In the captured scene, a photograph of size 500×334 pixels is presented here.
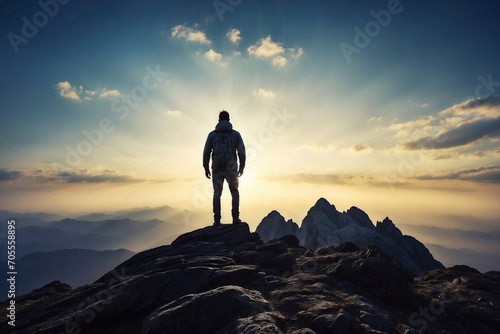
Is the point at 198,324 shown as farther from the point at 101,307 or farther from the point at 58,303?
the point at 58,303

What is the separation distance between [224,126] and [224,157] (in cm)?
216

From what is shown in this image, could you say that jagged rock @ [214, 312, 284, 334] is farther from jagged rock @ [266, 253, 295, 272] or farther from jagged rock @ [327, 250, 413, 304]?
jagged rock @ [266, 253, 295, 272]

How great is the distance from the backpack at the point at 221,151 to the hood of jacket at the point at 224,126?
311mm

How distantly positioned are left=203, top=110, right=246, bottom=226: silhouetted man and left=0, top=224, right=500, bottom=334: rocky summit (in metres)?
6.47

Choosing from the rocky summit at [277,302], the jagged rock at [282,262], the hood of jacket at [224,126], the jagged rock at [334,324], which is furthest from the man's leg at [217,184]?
the jagged rock at [334,324]

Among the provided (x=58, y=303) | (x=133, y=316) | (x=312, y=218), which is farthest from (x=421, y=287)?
(x=312, y=218)

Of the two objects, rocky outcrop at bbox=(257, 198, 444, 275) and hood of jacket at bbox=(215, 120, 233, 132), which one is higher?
hood of jacket at bbox=(215, 120, 233, 132)

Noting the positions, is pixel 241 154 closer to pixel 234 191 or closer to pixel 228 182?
pixel 228 182

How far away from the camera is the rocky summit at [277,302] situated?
6.85 meters

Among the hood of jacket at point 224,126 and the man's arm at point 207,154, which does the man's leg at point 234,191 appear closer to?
the man's arm at point 207,154

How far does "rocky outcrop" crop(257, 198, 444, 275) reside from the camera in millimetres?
106250

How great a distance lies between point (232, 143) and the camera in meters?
18.2

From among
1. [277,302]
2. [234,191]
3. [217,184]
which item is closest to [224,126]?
[217,184]

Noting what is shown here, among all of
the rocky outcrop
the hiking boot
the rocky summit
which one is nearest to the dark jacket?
the hiking boot
